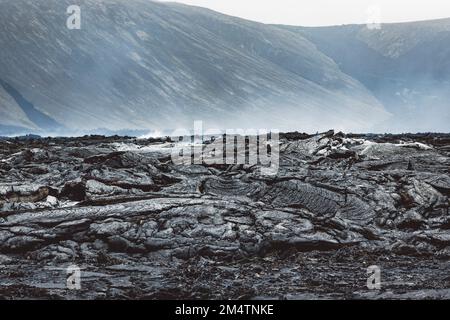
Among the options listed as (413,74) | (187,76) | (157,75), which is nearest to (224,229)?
(157,75)

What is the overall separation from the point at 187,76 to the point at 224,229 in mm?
146248

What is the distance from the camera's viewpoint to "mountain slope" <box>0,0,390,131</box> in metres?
141

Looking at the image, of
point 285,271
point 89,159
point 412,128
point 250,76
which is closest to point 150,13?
point 250,76

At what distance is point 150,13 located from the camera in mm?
180750

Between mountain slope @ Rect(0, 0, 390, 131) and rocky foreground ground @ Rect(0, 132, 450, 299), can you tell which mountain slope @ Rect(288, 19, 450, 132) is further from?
rocky foreground ground @ Rect(0, 132, 450, 299)

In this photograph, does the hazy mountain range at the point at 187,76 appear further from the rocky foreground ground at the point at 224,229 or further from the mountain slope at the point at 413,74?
the rocky foreground ground at the point at 224,229

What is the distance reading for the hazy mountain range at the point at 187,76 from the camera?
138750mm

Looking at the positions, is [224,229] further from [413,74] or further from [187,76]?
[413,74]

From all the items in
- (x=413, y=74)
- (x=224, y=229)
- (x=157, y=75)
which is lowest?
(x=224, y=229)

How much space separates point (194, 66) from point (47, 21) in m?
39.8

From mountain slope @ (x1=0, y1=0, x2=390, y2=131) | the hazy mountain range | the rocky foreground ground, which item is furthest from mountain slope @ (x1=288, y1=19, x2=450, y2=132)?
the rocky foreground ground

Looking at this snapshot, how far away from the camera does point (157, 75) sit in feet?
514

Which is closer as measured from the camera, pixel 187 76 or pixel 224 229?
pixel 224 229
